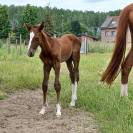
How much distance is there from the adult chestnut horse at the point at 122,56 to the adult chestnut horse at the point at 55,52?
70cm

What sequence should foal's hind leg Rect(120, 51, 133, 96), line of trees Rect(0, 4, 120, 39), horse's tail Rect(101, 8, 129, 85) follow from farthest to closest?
line of trees Rect(0, 4, 120, 39), foal's hind leg Rect(120, 51, 133, 96), horse's tail Rect(101, 8, 129, 85)

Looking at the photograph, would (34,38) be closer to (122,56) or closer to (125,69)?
(122,56)

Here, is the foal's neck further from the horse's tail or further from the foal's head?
the horse's tail

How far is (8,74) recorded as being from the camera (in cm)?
1207

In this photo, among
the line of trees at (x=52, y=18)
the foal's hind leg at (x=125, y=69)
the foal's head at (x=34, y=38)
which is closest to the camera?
the foal's head at (x=34, y=38)

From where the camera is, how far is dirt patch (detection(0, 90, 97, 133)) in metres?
6.12

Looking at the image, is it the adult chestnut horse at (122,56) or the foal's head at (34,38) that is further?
the adult chestnut horse at (122,56)

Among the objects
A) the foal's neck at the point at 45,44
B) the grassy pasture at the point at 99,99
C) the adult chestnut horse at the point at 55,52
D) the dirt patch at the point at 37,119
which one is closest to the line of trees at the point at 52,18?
the grassy pasture at the point at 99,99

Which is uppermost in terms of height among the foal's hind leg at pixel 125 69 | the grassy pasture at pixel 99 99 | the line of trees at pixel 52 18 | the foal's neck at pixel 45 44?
the foal's neck at pixel 45 44

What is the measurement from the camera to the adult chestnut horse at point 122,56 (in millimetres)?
8227

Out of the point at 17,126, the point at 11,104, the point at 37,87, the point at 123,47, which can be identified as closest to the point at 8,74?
the point at 37,87

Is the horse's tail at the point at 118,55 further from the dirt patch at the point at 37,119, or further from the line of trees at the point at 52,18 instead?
the line of trees at the point at 52,18

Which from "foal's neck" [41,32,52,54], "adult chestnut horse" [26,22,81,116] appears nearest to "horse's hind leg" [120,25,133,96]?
"adult chestnut horse" [26,22,81,116]

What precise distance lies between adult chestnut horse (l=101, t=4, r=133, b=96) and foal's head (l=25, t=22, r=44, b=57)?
1.95 meters
